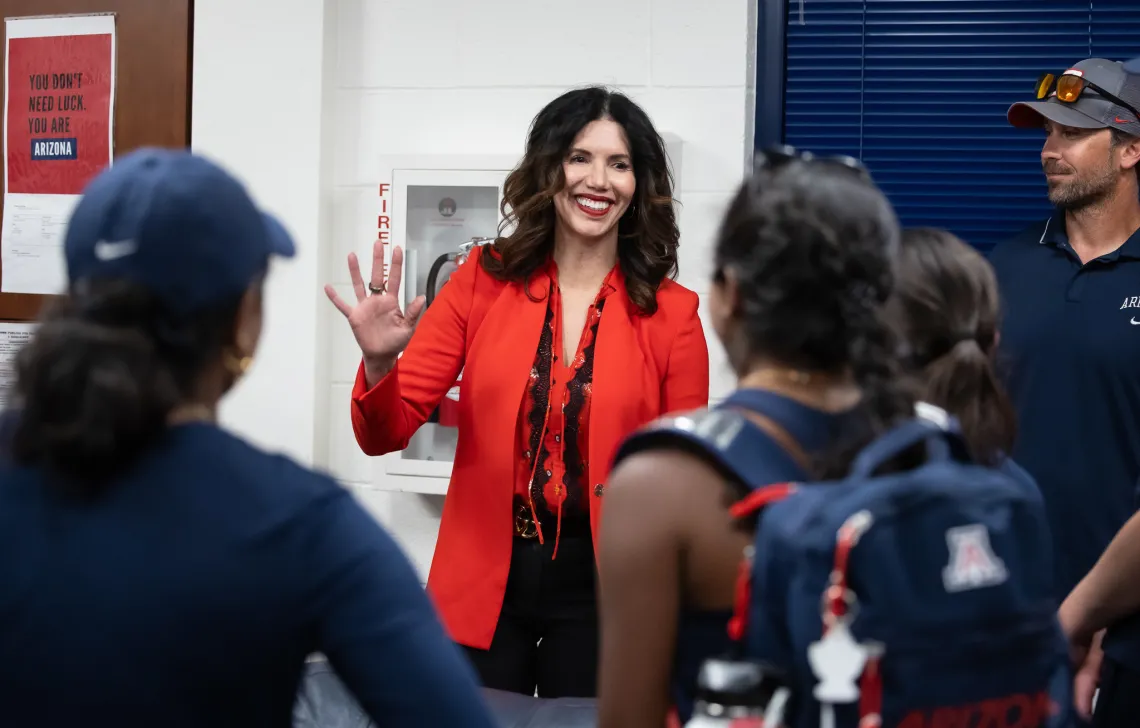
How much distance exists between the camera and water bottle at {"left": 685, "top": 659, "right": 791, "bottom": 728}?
0.94 metres

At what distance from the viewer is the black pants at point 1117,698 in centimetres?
178

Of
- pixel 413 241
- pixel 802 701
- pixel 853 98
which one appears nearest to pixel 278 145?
pixel 413 241

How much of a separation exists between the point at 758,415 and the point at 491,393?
120cm

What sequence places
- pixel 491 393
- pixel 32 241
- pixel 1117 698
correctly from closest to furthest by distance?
pixel 1117 698 → pixel 491 393 → pixel 32 241

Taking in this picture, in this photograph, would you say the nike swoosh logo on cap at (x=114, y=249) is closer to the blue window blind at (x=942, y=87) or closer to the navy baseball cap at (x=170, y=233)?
the navy baseball cap at (x=170, y=233)

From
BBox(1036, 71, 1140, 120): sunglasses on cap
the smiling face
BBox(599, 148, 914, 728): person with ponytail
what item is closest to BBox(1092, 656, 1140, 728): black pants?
BBox(599, 148, 914, 728): person with ponytail

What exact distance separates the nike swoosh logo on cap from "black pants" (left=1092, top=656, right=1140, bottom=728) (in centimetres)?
159

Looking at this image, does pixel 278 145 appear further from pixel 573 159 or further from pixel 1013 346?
pixel 1013 346

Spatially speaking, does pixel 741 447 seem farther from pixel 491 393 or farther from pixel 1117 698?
pixel 491 393

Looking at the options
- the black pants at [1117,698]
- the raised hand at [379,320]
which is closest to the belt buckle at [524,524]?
the raised hand at [379,320]

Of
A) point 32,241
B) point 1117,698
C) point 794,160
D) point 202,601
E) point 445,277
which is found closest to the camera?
point 202,601

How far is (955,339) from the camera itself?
4.24ft

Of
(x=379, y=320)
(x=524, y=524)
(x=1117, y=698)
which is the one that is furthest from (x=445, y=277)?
(x=1117, y=698)

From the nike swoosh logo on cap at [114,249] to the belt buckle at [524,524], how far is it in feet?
4.34
